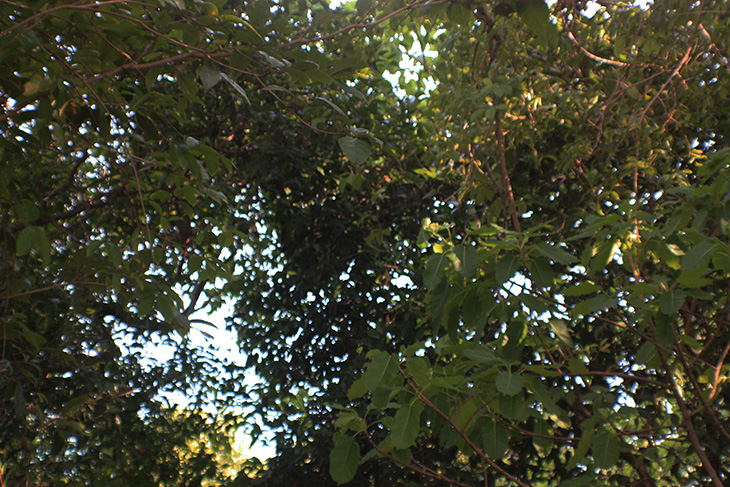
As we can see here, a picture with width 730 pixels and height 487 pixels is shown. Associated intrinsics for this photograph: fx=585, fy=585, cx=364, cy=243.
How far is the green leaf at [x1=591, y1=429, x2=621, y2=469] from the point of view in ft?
4.91

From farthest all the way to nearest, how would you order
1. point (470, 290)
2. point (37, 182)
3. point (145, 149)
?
point (145, 149)
point (37, 182)
point (470, 290)

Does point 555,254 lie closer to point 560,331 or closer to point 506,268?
point 506,268

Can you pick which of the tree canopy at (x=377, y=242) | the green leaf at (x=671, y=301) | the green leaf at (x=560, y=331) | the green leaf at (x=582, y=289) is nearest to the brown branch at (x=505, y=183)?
the tree canopy at (x=377, y=242)

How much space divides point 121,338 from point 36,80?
2294mm

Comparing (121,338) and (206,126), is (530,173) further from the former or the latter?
(121,338)

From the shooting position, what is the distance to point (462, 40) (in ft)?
10.4

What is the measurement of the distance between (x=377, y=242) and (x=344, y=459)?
2223 millimetres

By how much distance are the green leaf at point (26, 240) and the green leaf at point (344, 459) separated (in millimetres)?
1031

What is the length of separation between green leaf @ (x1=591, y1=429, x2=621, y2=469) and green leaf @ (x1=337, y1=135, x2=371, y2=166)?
953mm

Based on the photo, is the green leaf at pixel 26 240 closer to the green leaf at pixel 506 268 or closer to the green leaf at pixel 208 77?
the green leaf at pixel 208 77

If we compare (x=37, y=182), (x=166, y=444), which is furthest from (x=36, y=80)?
(x=166, y=444)

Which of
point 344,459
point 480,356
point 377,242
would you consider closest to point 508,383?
point 480,356

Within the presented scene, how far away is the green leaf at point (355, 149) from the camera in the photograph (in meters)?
1.42

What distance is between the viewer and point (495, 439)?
158cm
